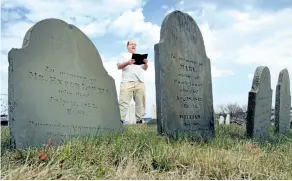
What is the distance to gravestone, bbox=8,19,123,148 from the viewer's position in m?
4.73

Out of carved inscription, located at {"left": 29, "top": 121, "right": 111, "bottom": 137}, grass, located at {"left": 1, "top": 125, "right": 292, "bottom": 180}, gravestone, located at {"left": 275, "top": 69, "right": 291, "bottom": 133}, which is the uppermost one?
gravestone, located at {"left": 275, "top": 69, "right": 291, "bottom": 133}

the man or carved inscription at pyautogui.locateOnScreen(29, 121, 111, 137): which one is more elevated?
the man

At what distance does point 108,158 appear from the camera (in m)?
3.99

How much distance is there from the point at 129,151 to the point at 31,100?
4.89 feet

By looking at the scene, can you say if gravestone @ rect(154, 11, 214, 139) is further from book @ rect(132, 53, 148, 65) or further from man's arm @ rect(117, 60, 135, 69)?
man's arm @ rect(117, 60, 135, 69)

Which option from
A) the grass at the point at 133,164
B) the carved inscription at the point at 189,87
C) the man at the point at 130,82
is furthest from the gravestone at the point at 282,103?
the grass at the point at 133,164

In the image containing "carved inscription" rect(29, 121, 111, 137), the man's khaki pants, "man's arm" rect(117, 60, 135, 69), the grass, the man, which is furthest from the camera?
the man's khaki pants

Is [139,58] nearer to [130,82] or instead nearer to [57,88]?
[130,82]

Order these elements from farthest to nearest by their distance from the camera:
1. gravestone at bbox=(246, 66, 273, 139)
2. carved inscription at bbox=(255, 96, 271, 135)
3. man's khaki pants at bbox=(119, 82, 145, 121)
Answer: man's khaki pants at bbox=(119, 82, 145, 121), carved inscription at bbox=(255, 96, 271, 135), gravestone at bbox=(246, 66, 273, 139)

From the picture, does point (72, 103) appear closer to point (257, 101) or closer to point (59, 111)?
point (59, 111)

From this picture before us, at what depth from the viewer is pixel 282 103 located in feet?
32.8

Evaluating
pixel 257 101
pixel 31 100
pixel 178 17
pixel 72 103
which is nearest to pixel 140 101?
pixel 257 101

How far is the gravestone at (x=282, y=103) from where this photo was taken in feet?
32.1

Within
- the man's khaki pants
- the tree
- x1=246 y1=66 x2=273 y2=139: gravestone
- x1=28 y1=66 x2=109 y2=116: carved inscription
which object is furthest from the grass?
the tree
